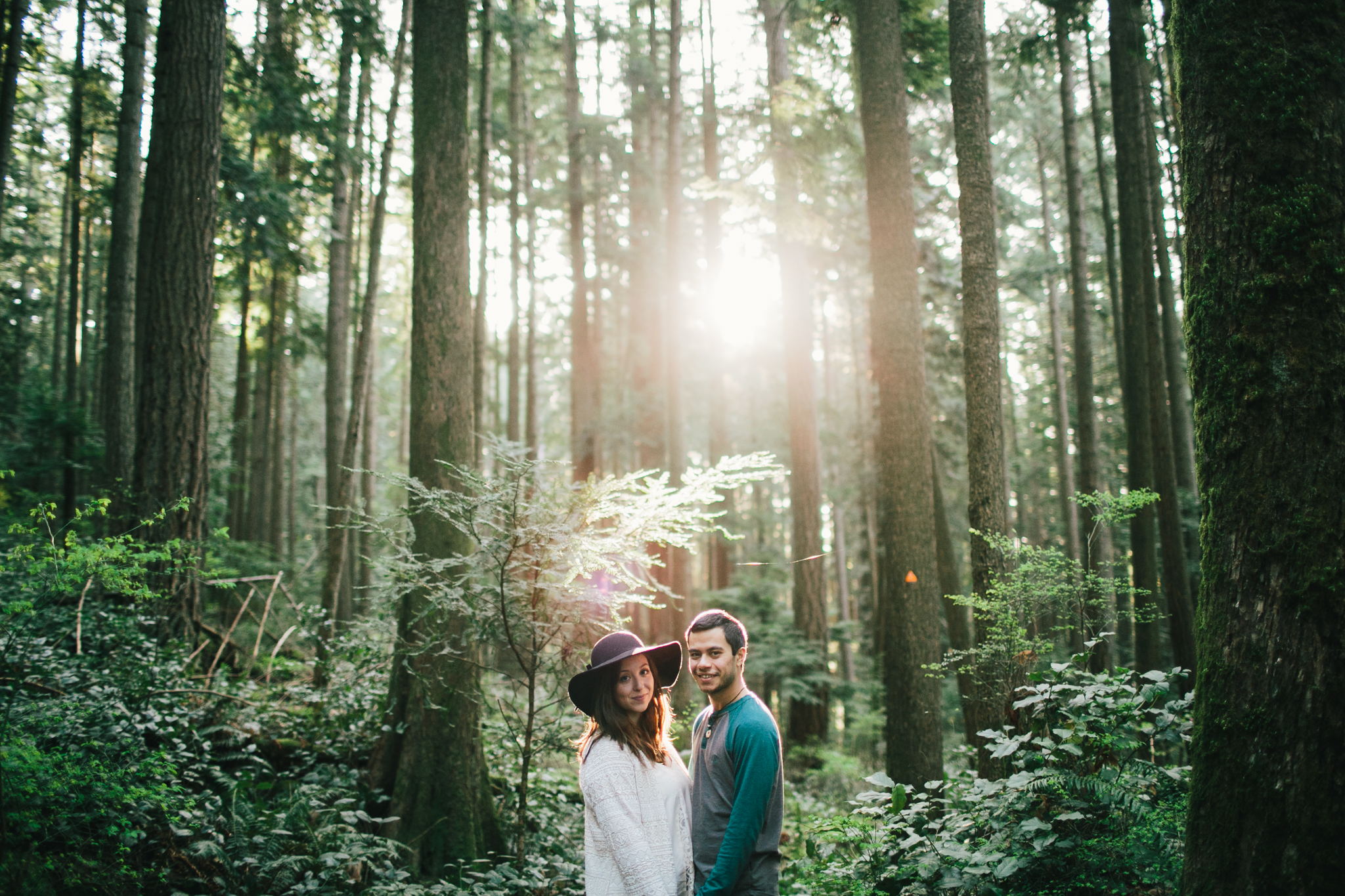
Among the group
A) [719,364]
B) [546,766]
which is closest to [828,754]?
[546,766]

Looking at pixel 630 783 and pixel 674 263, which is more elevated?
pixel 674 263

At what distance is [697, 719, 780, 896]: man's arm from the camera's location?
9.37 ft

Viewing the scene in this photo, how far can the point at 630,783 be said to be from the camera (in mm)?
2902

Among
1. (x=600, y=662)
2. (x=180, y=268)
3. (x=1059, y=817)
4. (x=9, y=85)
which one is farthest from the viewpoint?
(x=9, y=85)

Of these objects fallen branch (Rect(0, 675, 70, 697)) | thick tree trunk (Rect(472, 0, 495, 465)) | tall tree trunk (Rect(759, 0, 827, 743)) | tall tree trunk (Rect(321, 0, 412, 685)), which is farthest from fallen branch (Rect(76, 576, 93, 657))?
tall tree trunk (Rect(759, 0, 827, 743))

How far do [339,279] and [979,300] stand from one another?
41.2 ft

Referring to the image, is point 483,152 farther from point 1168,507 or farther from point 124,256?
point 1168,507

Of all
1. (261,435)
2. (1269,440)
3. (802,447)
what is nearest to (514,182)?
(261,435)

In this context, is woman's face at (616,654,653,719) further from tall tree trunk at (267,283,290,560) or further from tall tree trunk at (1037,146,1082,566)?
tall tree trunk at (1037,146,1082,566)

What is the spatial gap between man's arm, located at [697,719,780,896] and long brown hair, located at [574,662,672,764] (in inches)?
14.7

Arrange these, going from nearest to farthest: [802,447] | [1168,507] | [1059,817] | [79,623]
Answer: [1059,817], [79,623], [1168,507], [802,447]

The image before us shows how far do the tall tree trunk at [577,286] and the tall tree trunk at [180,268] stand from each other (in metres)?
10.2

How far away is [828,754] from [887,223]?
29.9ft

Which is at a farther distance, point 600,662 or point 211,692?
point 211,692
